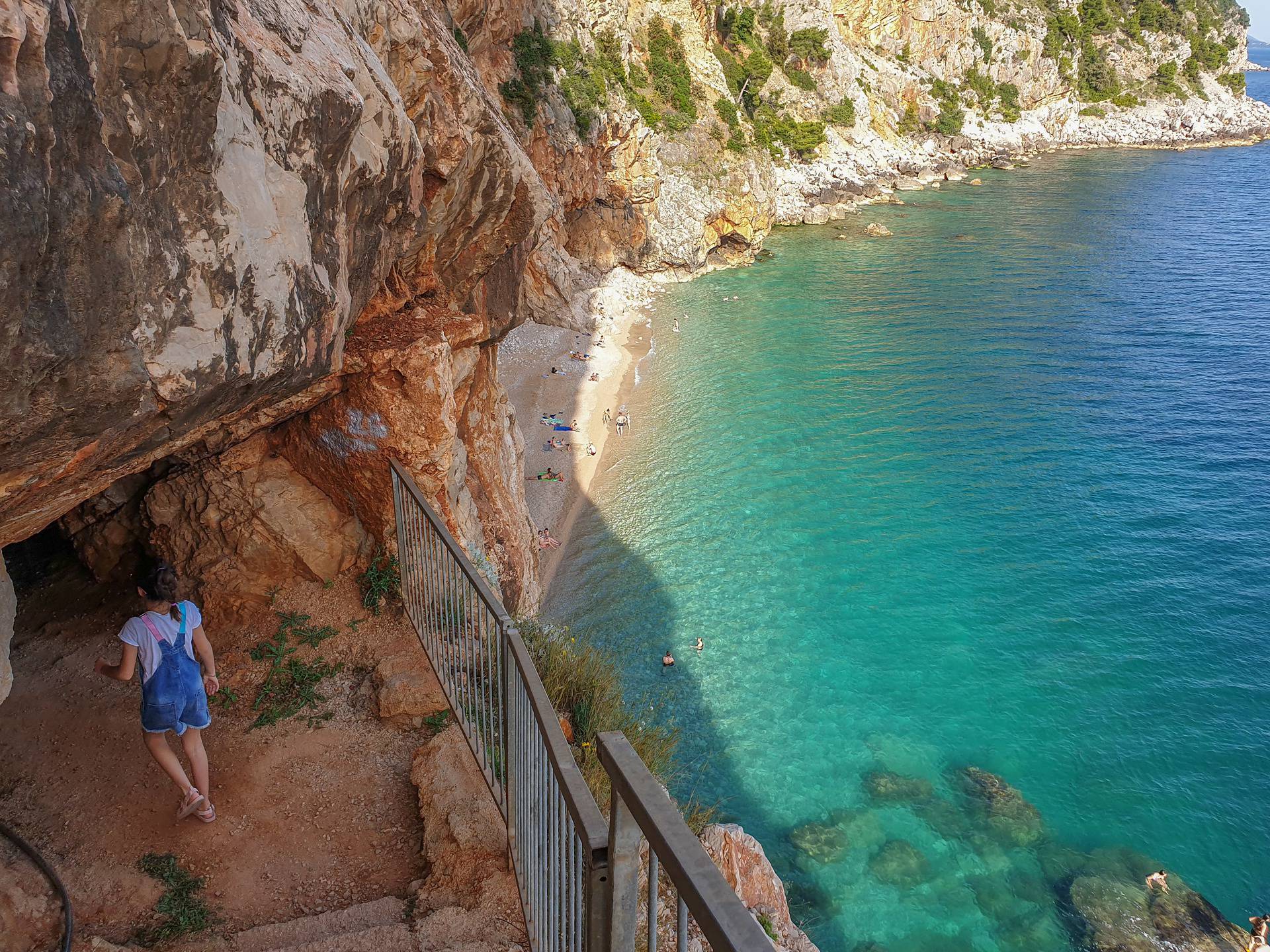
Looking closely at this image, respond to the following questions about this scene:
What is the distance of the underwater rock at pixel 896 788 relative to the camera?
A: 14.5 metres

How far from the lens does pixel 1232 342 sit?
3331cm

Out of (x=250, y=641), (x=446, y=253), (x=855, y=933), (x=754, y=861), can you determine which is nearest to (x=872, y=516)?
(x=855, y=933)

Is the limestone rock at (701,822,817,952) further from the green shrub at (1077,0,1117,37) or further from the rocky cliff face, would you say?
the green shrub at (1077,0,1117,37)

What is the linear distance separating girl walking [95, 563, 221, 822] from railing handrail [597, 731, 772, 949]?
13.5 feet

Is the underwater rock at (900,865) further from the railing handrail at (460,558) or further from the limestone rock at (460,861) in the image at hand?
the railing handrail at (460,558)

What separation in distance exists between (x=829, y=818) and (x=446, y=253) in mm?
11206

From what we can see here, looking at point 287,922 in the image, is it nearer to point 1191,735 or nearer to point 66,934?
point 66,934

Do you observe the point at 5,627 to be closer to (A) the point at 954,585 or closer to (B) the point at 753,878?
(B) the point at 753,878

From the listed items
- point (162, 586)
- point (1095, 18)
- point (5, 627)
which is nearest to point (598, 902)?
point (162, 586)

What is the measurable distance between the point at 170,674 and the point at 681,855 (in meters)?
4.76

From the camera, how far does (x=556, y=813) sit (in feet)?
10.9

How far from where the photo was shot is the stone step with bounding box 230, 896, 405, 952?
4.62 metres

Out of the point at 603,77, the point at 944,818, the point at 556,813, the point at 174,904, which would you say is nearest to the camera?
the point at 556,813

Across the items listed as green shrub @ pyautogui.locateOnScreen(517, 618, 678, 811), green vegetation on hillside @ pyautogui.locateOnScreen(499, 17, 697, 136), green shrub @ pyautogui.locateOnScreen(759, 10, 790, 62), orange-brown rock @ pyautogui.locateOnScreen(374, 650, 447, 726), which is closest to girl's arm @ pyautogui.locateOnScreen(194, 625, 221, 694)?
orange-brown rock @ pyautogui.locateOnScreen(374, 650, 447, 726)
